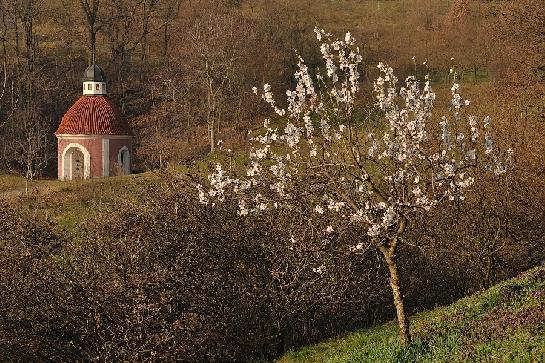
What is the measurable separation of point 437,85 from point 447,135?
184 feet

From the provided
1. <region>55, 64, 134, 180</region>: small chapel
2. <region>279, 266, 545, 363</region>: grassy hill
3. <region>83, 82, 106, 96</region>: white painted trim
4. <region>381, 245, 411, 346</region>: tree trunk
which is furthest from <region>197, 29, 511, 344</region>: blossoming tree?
<region>83, 82, 106, 96</region>: white painted trim

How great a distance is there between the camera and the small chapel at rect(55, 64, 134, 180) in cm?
5272

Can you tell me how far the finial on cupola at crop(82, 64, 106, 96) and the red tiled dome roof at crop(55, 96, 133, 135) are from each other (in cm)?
142

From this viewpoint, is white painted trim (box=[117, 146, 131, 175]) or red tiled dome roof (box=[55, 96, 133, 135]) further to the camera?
white painted trim (box=[117, 146, 131, 175])

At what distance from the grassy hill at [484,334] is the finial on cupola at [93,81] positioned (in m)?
45.4

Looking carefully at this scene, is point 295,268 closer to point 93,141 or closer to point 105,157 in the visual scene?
point 105,157

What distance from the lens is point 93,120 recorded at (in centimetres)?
5319

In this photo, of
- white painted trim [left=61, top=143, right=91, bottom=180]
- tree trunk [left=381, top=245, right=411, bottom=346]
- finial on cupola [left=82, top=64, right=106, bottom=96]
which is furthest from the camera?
finial on cupola [left=82, top=64, right=106, bottom=96]

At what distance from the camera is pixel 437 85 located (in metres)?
66.2

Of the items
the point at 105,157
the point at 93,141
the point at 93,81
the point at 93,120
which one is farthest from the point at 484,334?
the point at 93,81

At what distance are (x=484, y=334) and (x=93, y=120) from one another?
156 feet

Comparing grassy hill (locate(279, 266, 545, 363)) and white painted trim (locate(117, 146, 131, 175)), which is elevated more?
white painted trim (locate(117, 146, 131, 175))

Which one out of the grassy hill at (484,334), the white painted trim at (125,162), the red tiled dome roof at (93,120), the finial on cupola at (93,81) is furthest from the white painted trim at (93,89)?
the grassy hill at (484,334)

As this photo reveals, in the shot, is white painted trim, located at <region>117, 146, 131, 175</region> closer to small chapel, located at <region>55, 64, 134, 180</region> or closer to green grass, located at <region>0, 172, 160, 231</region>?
small chapel, located at <region>55, 64, 134, 180</region>
